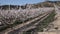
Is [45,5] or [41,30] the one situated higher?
[45,5]

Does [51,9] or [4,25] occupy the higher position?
[51,9]

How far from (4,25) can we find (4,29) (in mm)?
85

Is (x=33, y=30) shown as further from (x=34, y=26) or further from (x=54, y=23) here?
(x=54, y=23)

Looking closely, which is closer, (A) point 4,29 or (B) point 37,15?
(A) point 4,29

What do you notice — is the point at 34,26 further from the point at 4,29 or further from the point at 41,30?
the point at 4,29

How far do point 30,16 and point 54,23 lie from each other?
1.90ft

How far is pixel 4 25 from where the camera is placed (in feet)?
12.4

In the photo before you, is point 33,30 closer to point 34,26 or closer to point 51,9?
point 34,26

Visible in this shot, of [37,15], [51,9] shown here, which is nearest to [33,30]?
[37,15]

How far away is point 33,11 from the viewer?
4020 mm

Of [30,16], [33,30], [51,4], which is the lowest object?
[33,30]

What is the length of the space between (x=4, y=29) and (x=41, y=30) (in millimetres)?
787

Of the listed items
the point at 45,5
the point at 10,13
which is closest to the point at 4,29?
the point at 10,13

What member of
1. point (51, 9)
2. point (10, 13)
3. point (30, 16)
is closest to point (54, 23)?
point (51, 9)
